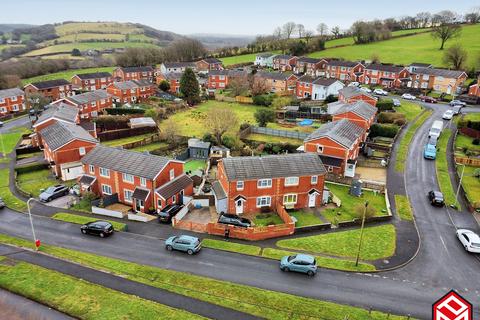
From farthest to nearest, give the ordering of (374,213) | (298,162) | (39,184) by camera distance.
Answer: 1. (39,184)
2. (298,162)
3. (374,213)

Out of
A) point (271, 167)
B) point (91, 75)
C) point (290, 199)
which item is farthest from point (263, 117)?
point (91, 75)

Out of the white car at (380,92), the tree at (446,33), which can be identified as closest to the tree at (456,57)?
the tree at (446,33)

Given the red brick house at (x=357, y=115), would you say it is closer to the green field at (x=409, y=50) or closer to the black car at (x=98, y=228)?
the black car at (x=98, y=228)

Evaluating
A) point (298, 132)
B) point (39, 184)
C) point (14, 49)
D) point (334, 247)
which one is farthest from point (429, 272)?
point (14, 49)

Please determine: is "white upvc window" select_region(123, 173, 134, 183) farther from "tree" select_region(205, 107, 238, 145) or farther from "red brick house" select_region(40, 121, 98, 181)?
"tree" select_region(205, 107, 238, 145)

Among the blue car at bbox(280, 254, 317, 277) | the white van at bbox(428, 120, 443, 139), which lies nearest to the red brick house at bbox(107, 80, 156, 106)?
the white van at bbox(428, 120, 443, 139)

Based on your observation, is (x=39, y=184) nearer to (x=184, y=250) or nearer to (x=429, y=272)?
(x=184, y=250)
